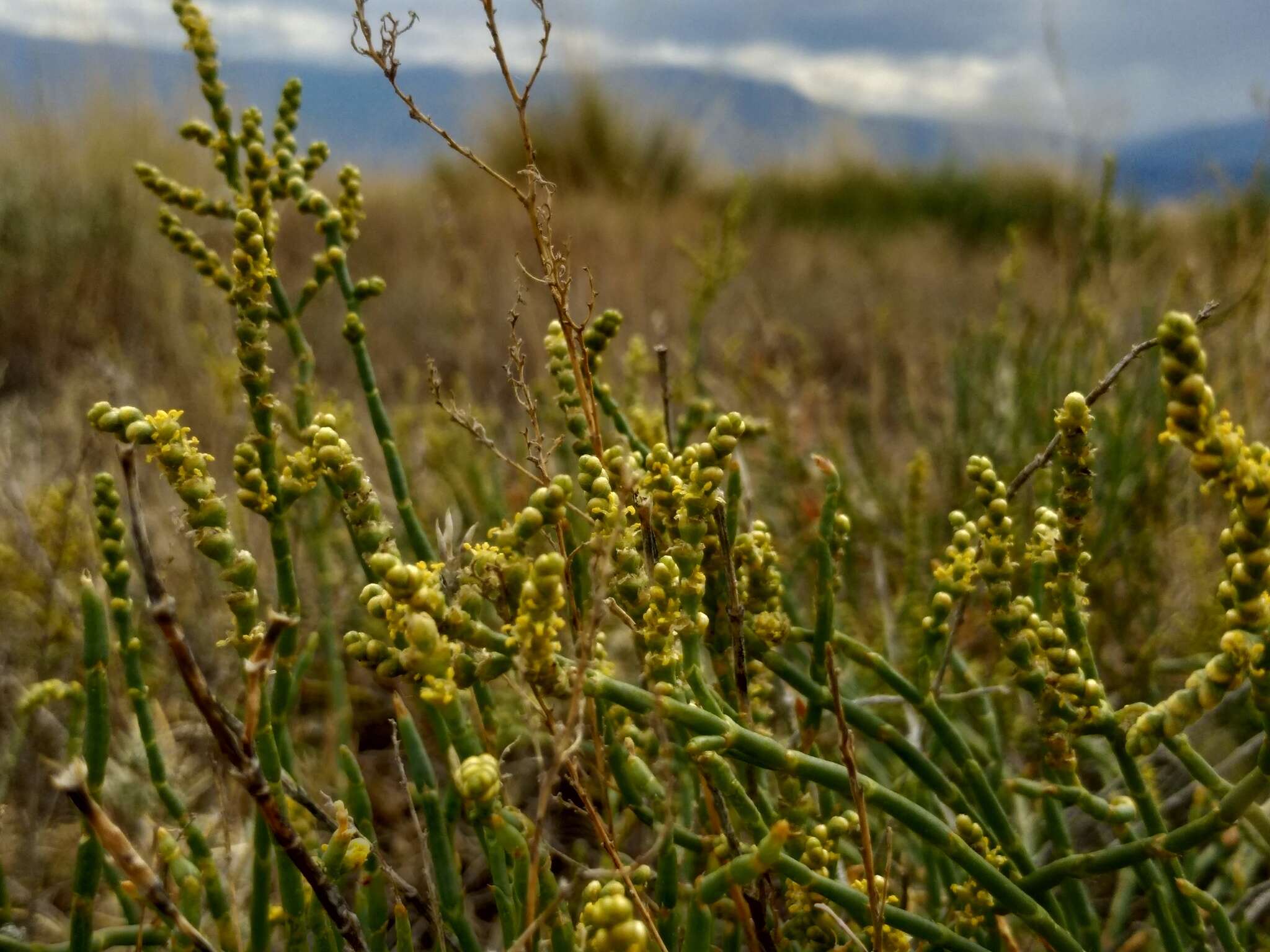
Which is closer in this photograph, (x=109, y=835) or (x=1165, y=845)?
(x=109, y=835)

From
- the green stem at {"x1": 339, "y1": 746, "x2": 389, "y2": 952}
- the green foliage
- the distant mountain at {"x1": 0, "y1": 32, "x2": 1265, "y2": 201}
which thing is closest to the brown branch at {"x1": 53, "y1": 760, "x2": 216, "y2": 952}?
the green foliage

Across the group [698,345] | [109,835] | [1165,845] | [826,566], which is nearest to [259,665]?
[109,835]

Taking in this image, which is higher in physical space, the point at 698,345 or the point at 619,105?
the point at 619,105

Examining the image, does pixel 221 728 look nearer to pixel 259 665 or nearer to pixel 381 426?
pixel 259 665

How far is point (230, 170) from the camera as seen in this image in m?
1.12

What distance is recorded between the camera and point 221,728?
58 cm

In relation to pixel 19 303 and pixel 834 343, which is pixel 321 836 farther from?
pixel 834 343

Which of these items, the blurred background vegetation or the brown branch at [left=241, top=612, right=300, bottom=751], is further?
the blurred background vegetation

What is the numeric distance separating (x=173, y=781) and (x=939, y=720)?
3.48 ft

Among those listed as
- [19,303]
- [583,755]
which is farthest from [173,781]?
[19,303]

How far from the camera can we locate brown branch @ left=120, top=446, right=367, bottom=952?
521mm

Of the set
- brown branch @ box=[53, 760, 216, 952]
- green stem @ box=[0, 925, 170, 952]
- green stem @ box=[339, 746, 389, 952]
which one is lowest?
green stem @ box=[0, 925, 170, 952]

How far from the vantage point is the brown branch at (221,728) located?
52cm

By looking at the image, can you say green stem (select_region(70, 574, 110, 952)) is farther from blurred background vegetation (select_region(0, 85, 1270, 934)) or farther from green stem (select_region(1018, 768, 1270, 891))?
green stem (select_region(1018, 768, 1270, 891))
